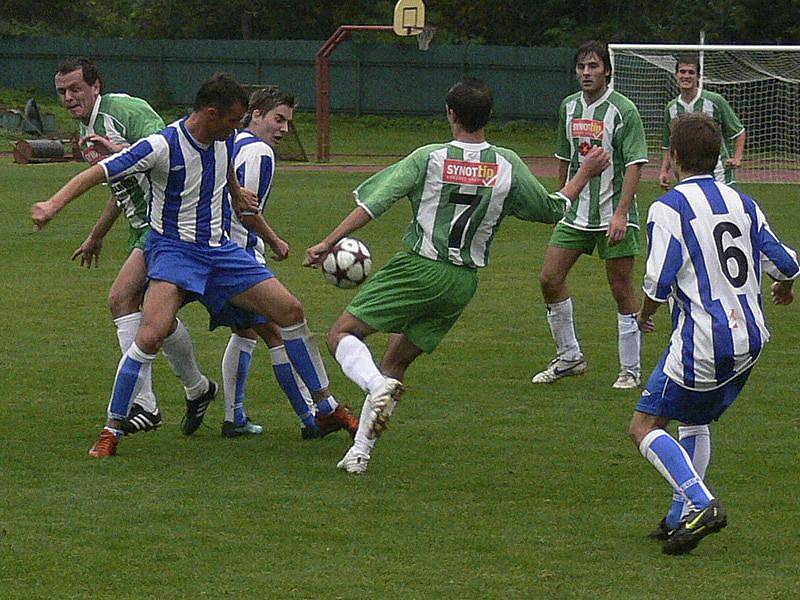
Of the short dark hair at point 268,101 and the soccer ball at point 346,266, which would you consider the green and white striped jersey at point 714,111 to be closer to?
the short dark hair at point 268,101

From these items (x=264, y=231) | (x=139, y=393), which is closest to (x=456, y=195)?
(x=264, y=231)

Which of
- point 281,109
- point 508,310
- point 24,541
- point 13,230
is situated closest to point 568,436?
point 281,109

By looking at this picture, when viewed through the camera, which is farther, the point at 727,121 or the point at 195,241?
the point at 727,121

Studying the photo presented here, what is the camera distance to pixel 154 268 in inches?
263

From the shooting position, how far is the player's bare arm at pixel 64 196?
600 cm

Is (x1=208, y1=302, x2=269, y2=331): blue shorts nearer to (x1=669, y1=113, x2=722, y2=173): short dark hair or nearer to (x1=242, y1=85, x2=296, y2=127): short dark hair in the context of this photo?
(x1=242, y1=85, x2=296, y2=127): short dark hair

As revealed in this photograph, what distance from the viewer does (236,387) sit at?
732 centimetres

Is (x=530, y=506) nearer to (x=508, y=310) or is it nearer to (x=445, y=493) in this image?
(x=445, y=493)

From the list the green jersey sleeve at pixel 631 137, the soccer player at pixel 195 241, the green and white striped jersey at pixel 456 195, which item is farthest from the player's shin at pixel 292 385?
the green jersey sleeve at pixel 631 137

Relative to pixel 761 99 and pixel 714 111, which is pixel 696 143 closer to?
pixel 714 111

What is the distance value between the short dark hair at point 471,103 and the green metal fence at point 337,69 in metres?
32.8

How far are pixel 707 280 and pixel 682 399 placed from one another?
1.47ft

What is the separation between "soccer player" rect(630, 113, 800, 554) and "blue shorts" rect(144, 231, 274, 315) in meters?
2.19

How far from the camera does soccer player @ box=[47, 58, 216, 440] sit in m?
7.13
